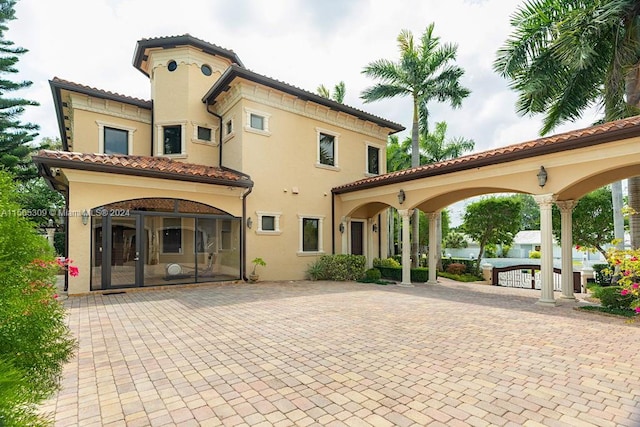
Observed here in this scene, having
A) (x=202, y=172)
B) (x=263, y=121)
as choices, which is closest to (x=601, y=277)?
(x=263, y=121)

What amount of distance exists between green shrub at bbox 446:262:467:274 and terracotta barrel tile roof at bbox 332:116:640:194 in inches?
402

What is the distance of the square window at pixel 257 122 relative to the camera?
13508 mm

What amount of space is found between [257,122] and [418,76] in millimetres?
9397

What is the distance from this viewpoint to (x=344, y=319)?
7.13 m

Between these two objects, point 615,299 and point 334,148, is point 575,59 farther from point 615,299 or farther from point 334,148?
point 334,148

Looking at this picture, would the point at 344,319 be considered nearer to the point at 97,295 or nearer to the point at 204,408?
the point at 204,408

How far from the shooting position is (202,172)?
11789 mm

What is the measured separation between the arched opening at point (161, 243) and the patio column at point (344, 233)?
529 cm

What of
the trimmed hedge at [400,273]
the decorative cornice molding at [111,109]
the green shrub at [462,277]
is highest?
the decorative cornice molding at [111,109]

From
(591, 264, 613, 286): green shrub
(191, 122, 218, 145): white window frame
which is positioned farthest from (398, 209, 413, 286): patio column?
(191, 122, 218, 145): white window frame

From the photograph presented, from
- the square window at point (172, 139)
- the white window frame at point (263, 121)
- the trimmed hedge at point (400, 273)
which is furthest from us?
the square window at point (172, 139)

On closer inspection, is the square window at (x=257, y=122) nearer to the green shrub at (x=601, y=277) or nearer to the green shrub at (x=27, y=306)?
the green shrub at (x=27, y=306)

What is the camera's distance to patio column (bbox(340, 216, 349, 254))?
1588 centimetres

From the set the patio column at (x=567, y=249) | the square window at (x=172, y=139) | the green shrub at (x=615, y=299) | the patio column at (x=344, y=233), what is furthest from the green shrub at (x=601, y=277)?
the square window at (x=172, y=139)
